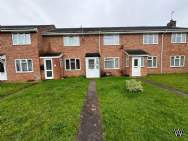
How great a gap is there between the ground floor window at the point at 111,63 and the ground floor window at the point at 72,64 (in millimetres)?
3662

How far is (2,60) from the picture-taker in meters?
17.7

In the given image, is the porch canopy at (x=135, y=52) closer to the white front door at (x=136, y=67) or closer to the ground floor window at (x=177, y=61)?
the white front door at (x=136, y=67)

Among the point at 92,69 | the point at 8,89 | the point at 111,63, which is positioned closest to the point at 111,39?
the point at 111,63

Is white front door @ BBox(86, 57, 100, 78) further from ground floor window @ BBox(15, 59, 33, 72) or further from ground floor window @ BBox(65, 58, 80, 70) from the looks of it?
ground floor window @ BBox(15, 59, 33, 72)

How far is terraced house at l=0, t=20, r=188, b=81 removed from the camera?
18.0 meters

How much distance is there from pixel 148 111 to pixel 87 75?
495 inches

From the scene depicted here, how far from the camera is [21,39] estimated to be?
17.5 meters

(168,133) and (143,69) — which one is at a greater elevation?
(143,69)

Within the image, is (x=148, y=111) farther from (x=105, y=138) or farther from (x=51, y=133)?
(x=51, y=133)

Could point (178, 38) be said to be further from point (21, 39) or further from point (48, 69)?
point (21, 39)

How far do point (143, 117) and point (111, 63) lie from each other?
14065 mm

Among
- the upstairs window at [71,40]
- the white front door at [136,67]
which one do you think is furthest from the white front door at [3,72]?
the white front door at [136,67]

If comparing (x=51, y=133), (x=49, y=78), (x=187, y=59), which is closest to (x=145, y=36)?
(x=187, y=59)

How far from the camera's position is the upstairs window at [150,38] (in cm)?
2016
